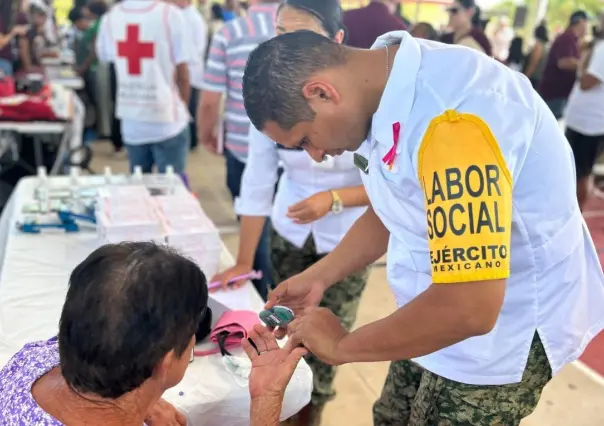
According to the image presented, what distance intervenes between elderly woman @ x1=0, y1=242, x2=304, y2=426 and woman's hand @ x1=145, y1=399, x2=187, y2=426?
14 centimetres

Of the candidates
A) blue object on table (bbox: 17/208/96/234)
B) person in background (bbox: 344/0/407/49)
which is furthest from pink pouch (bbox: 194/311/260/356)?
person in background (bbox: 344/0/407/49)

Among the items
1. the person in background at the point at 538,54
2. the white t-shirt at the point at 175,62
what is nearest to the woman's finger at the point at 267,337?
the white t-shirt at the point at 175,62

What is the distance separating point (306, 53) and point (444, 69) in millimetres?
213

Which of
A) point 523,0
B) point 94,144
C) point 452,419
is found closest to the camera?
point 452,419

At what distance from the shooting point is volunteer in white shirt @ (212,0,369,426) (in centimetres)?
168

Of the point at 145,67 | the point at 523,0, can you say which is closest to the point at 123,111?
the point at 145,67

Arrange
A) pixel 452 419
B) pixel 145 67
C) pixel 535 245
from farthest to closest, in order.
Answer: pixel 145 67
pixel 452 419
pixel 535 245

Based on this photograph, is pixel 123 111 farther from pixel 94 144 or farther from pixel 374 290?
pixel 94 144

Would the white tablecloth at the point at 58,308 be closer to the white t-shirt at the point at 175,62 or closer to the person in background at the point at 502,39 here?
the white t-shirt at the point at 175,62

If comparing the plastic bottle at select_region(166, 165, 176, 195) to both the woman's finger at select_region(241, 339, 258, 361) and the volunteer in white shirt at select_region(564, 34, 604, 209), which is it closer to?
the woman's finger at select_region(241, 339, 258, 361)

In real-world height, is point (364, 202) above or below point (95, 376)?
below

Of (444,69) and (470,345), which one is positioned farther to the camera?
(470,345)

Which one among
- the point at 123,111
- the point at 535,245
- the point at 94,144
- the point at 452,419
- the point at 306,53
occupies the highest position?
the point at 306,53

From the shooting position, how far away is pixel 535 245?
0.98 meters
